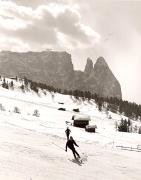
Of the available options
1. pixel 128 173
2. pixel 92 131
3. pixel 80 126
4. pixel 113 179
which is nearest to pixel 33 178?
pixel 113 179

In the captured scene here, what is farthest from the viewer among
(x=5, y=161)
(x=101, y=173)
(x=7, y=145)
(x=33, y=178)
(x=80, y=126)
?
(x=80, y=126)

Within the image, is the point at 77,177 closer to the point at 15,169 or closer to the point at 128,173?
the point at 15,169

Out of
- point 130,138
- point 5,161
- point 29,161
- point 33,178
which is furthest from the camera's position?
point 130,138

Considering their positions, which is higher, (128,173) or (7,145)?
(7,145)

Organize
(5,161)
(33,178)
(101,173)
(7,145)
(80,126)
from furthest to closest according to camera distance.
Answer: (80,126) → (7,145) → (101,173) → (5,161) → (33,178)

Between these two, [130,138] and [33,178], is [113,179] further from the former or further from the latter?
[130,138]

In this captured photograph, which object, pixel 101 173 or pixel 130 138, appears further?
pixel 130 138

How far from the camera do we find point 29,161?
21.7 meters

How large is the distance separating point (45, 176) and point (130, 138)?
45783 millimetres

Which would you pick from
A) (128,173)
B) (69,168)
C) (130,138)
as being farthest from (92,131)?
(69,168)

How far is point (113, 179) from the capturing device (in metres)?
22.5

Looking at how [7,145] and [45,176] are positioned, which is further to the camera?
[7,145]

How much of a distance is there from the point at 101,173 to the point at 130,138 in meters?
40.6

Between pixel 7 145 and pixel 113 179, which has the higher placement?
pixel 7 145
